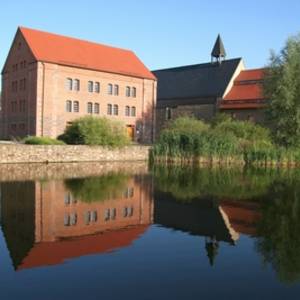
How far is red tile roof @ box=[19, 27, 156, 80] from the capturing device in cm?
4319

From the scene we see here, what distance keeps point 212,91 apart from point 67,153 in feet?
87.4

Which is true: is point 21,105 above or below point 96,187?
above

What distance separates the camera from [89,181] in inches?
778

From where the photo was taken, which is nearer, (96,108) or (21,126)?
(21,126)

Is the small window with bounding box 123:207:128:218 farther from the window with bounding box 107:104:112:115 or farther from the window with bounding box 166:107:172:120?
the window with bounding box 166:107:172:120

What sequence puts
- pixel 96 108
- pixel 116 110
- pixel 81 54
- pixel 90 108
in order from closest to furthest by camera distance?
pixel 90 108 → pixel 96 108 → pixel 81 54 → pixel 116 110

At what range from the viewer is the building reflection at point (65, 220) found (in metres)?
8.45

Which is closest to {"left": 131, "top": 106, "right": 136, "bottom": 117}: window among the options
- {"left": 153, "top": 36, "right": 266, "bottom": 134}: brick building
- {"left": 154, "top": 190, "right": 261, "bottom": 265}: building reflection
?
{"left": 153, "top": 36, "right": 266, "bottom": 134}: brick building

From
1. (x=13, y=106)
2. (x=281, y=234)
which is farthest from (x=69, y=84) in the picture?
(x=281, y=234)

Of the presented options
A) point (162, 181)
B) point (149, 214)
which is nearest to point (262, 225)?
point (149, 214)

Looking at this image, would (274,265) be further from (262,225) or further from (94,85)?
(94,85)

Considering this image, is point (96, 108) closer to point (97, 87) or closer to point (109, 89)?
point (97, 87)

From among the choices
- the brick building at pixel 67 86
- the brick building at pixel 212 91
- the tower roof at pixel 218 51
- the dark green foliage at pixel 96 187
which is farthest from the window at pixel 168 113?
the dark green foliage at pixel 96 187

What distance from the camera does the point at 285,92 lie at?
3362cm
